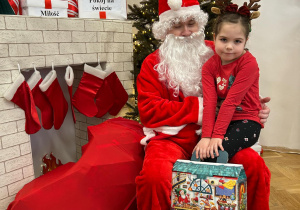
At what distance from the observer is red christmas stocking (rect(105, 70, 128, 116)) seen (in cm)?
234

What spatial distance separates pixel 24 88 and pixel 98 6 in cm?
87

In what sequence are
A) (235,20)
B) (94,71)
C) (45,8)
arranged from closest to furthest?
(235,20) → (45,8) → (94,71)

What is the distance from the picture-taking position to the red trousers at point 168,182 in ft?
4.66

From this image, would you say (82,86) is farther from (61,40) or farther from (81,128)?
(81,128)

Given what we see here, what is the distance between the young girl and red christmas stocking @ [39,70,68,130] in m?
1.09

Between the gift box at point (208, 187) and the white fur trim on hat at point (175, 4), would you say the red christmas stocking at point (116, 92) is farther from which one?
the gift box at point (208, 187)

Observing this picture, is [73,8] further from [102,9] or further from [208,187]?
[208,187]

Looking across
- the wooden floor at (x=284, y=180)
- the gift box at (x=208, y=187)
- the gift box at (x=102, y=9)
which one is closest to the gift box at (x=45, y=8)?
the gift box at (x=102, y=9)

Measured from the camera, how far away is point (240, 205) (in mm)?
1269

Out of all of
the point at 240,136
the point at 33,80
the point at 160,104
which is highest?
the point at 33,80

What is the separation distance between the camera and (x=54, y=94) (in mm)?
2055

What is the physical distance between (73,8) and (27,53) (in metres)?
0.55

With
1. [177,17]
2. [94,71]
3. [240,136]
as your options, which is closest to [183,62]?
[177,17]

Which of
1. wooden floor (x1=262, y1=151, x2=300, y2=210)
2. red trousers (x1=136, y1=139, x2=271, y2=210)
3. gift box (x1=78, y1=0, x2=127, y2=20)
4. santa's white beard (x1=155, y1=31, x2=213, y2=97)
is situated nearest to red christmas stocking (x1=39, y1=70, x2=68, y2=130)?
gift box (x1=78, y1=0, x2=127, y2=20)
